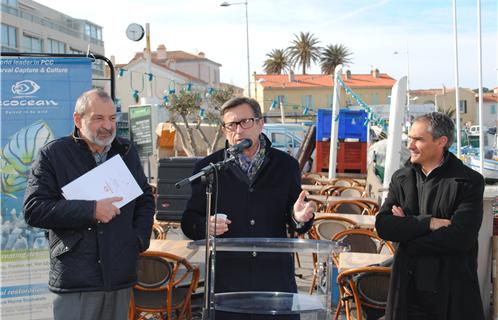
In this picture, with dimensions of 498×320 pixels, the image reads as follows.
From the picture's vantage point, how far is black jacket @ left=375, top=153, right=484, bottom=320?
3207 mm

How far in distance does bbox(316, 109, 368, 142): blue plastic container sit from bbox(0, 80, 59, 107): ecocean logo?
13.8 m

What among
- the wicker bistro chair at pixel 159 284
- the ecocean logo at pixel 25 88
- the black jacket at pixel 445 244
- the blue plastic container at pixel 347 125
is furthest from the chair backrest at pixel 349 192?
the black jacket at pixel 445 244

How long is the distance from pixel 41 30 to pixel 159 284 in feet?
160

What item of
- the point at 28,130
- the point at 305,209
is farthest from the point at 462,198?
the point at 28,130

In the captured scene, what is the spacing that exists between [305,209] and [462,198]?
98 centimetres

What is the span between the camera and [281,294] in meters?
2.75

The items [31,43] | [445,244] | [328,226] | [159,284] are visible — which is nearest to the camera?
[445,244]

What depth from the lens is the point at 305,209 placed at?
282 cm

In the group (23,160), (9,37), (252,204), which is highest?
(9,37)

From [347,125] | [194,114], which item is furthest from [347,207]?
[194,114]

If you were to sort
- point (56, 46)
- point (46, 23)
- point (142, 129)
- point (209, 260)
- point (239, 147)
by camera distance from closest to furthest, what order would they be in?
point (209, 260) < point (239, 147) < point (142, 129) < point (46, 23) < point (56, 46)

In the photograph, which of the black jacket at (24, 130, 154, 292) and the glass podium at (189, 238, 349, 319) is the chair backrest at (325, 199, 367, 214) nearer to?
the black jacket at (24, 130, 154, 292)

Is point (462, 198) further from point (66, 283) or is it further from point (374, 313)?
point (66, 283)

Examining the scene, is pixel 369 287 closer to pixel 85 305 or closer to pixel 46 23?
pixel 85 305
